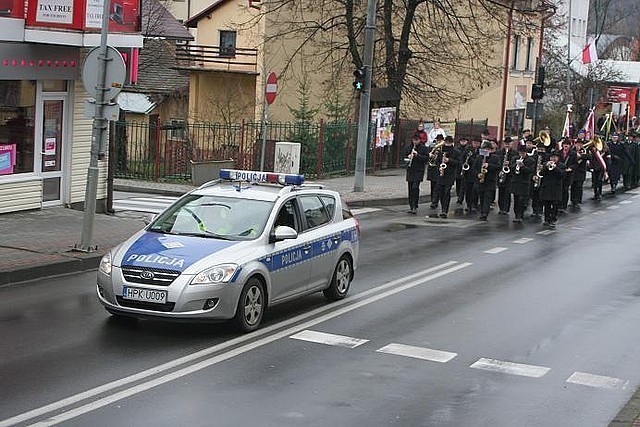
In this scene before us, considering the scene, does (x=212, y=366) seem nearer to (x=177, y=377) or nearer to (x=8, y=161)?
(x=177, y=377)

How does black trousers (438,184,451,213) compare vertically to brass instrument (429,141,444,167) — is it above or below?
below

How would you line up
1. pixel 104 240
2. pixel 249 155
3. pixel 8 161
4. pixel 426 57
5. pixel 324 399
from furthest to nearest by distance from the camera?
pixel 426 57, pixel 249 155, pixel 8 161, pixel 104 240, pixel 324 399

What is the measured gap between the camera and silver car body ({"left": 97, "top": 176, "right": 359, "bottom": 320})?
Answer: 1044 cm

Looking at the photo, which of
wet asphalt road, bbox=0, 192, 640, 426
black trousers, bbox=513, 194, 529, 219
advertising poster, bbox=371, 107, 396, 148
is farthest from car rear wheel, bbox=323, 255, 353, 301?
advertising poster, bbox=371, 107, 396, 148

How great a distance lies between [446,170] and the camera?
23562 millimetres

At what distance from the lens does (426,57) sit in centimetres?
3644

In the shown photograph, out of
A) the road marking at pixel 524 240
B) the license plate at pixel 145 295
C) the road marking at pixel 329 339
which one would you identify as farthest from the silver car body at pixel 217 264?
the road marking at pixel 524 240

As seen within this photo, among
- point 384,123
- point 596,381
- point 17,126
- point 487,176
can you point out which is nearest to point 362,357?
point 596,381

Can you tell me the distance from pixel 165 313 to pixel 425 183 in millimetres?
21307

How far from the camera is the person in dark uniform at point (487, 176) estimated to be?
23734 millimetres

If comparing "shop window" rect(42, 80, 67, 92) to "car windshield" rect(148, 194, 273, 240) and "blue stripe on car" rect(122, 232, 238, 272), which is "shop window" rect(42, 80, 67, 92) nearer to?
"car windshield" rect(148, 194, 273, 240)

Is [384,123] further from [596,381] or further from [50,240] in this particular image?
[596,381]

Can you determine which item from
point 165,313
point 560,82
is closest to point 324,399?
point 165,313

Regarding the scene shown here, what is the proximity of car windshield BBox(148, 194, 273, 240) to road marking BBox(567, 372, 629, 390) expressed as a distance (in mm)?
3511
